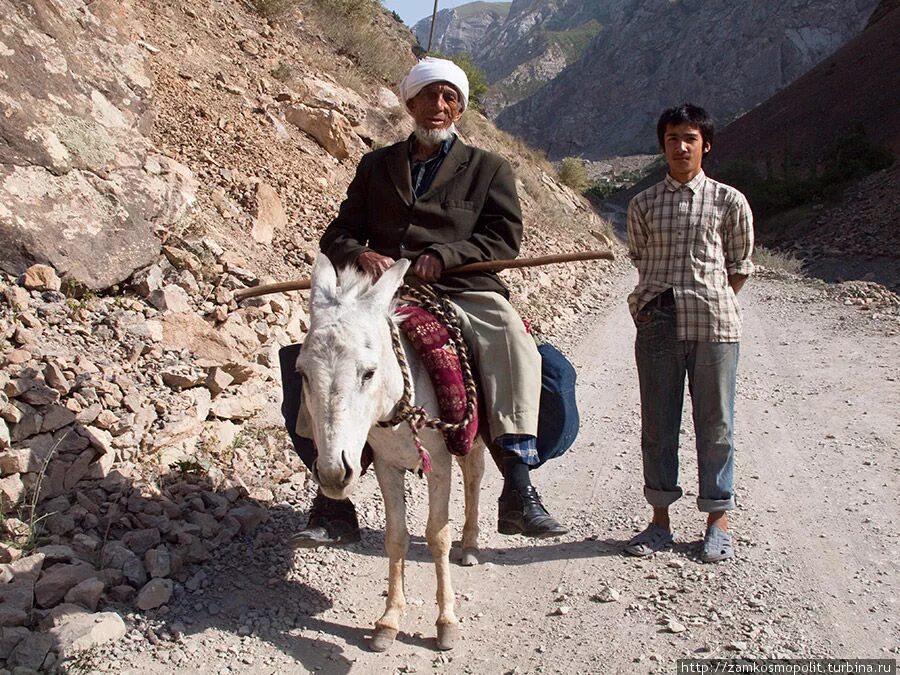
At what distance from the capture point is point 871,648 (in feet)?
10.4

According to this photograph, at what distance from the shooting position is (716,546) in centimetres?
413

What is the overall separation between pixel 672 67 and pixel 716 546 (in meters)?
90.4

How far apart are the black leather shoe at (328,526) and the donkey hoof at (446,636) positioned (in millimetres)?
703

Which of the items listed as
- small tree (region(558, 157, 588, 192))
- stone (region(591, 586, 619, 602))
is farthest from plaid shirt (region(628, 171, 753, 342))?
small tree (region(558, 157, 588, 192))

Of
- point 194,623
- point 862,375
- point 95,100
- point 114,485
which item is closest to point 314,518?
point 194,623

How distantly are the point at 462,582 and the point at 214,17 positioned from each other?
10188 millimetres

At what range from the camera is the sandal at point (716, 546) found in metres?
4.08

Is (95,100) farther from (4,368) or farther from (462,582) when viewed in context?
(462,582)

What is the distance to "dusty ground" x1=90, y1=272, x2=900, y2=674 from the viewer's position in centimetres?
328

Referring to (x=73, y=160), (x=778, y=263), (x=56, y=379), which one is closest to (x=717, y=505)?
(x=56, y=379)

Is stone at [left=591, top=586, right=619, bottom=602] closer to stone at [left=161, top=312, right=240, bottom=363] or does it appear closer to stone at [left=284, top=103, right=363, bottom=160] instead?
stone at [left=161, top=312, right=240, bottom=363]

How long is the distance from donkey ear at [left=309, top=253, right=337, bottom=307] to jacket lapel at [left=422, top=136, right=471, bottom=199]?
948mm

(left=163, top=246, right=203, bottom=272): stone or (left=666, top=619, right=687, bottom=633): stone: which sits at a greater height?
(left=163, top=246, right=203, bottom=272): stone

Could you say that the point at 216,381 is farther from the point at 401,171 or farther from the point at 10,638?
the point at 10,638
